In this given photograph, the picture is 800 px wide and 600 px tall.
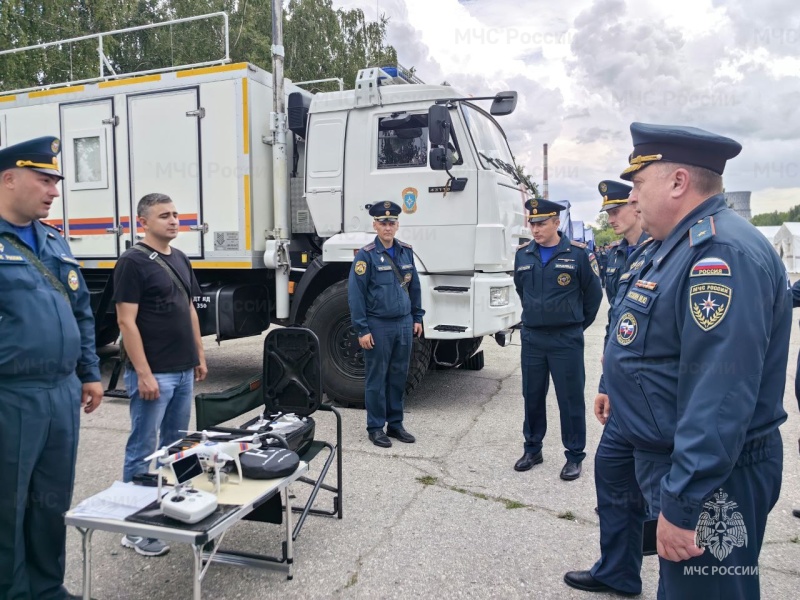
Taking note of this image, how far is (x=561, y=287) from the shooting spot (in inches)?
151

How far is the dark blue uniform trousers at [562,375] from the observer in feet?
12.6

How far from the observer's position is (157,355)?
120 inches

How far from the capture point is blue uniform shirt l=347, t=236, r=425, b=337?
4516 mm

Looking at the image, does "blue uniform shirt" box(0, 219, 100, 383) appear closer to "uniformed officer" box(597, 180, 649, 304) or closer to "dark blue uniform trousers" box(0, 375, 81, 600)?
"dark blue uniform trousers" box(0, 375, 81, 600)

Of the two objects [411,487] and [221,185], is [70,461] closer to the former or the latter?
[411,487]

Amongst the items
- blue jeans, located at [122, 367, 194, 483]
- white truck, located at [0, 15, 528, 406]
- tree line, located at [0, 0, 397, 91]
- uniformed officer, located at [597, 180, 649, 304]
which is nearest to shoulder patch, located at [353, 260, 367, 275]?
white truck, located at [0, 15, 528, 406]

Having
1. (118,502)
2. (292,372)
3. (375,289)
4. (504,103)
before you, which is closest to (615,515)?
(292,372)

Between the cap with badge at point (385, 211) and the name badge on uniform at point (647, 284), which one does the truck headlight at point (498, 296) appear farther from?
the name badge on uniform at point (647, 284)

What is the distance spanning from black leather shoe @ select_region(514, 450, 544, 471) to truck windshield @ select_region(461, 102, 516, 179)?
253 cm

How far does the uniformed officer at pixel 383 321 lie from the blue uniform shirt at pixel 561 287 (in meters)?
1.04

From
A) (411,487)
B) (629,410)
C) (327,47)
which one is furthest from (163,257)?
(327,47)

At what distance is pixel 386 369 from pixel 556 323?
1.42 meters

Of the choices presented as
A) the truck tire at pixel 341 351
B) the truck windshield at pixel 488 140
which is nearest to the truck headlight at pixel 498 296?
the truck tire at pixel 341 351

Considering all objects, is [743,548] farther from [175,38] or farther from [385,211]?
[175,38]
